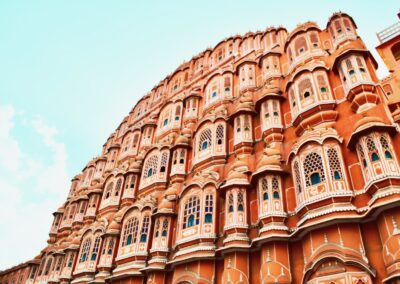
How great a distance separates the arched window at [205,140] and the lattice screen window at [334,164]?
26.6 ft

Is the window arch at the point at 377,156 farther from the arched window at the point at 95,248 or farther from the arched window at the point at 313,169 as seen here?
the arched window at the point at 95,248

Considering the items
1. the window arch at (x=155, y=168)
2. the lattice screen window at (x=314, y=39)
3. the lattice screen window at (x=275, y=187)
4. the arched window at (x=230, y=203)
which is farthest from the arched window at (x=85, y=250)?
the lattice screen window at (x=314, y=39)

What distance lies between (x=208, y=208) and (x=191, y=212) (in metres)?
1.04

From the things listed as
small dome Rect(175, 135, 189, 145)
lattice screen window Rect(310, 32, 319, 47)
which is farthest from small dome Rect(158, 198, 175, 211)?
lattice screen window Rect(310, 32, 319, 47)

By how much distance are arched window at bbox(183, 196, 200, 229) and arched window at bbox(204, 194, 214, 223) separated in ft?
1.45

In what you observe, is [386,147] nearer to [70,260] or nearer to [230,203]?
[230,203]

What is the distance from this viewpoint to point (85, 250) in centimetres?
2267

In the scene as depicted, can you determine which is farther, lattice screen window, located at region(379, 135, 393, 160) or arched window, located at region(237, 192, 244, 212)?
arched window, located at region(237, 192, 244, 212)

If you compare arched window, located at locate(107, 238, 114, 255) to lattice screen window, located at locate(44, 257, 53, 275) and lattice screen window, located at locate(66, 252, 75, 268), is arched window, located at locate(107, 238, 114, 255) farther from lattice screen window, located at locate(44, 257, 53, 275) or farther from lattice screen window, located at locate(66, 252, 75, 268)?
lattice screen window, located at locate(44, 257, 53, 275)

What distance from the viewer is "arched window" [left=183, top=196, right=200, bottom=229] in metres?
16.5

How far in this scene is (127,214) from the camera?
68.4 ft

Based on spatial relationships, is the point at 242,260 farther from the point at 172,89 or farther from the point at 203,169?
the point at 172,89

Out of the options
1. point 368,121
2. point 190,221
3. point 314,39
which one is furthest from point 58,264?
point 314,39

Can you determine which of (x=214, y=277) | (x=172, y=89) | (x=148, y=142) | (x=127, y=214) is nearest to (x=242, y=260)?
(x=214, y=277)
